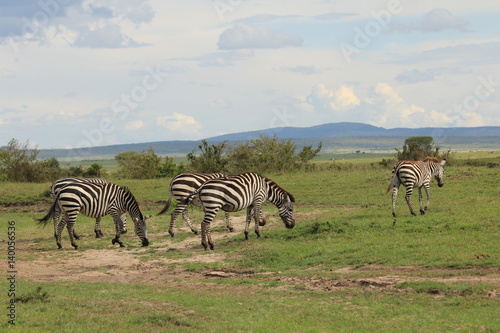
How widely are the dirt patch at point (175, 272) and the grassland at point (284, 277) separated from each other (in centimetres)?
3

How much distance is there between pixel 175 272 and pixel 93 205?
14.4 ft

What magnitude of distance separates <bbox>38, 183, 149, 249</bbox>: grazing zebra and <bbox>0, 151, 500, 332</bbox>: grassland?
0.55 m

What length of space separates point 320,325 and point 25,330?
3.86m

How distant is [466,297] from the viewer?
9.03 m

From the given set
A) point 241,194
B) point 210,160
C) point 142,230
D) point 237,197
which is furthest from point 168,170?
point 237,197

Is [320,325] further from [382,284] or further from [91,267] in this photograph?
[91,267]

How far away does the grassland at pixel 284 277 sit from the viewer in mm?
8344

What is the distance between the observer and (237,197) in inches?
605

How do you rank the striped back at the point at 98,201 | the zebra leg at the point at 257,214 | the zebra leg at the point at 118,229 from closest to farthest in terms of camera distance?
the striped back at the point at 98,201, the zebra leg at the point at 257,214, the zebra leg at the point at 118,229

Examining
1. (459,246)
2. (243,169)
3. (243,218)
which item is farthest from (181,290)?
(243,169)

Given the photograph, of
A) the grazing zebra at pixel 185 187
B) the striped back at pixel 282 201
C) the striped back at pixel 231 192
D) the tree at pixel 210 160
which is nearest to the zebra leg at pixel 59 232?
the grazing zebra at pixel 185 187

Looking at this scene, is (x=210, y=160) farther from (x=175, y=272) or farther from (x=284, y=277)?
(x=284, y=277)

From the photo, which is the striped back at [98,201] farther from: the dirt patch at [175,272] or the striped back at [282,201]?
the striped back at [282,201]

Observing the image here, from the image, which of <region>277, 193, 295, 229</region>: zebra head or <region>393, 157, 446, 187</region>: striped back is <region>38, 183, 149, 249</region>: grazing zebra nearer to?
<region>277, 193, 295, 229</region>: zebra head
